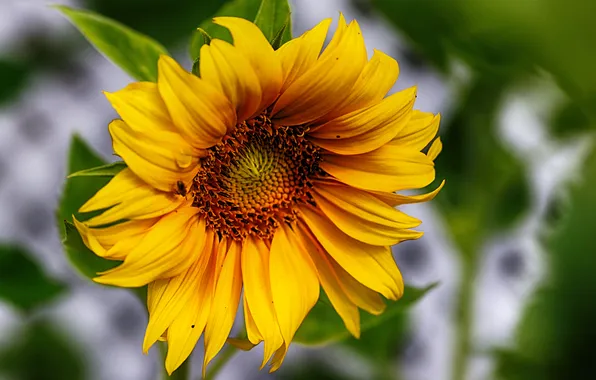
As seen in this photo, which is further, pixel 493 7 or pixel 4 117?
pixel 4 117

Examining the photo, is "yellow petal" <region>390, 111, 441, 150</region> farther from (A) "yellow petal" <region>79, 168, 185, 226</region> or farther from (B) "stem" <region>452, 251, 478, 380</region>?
(B) "stem" <region>452, 251, 478, 380</region>

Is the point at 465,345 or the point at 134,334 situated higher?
the point at 465,345

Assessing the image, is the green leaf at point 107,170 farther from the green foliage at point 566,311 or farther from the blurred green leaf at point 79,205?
the green foliage at point 566,311

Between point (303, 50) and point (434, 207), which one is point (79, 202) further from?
point (434, 207)

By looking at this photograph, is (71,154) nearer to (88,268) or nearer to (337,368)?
(88,268)

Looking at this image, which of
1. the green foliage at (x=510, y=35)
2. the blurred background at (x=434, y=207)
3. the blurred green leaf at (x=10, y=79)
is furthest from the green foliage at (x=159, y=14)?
the green foliage at (x=510, y=35)

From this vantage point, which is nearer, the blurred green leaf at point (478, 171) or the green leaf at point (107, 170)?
the green leaf at point (107, 170)

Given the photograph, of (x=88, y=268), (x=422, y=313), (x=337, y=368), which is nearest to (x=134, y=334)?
(x=337, y=368)
